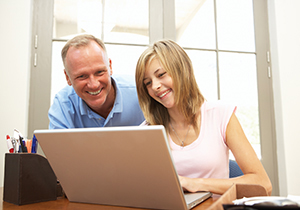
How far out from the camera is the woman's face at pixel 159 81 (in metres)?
1.23

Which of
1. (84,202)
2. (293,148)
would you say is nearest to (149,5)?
(293,148)

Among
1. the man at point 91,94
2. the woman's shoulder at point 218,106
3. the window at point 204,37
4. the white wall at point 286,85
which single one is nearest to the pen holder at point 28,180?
the man at point 91,94

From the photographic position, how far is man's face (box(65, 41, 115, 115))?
4.24ft

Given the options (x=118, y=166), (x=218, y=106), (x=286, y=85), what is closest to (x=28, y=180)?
(x=118, y=166)

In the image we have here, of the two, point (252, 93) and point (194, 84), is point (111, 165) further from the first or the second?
point (252, 93)

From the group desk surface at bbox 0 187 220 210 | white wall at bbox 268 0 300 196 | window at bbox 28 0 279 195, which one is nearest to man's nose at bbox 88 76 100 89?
desk surface at bbox 0 187 220 210

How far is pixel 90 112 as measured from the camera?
146 centimetres

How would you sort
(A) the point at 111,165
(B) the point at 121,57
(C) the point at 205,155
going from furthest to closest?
(B) the point at 121,57 → (C) the point at 205,155 → (A) the point at 111,165

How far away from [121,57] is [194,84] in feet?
3.38

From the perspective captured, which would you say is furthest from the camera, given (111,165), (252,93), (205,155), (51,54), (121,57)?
(252,93)

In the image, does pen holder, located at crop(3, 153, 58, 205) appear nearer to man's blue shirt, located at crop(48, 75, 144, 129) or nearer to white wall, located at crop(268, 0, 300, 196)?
man's blue shirt, located at crop(48, 75, 144, 129)

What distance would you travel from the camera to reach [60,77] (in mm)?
2062

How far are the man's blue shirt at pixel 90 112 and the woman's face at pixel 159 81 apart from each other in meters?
0.27

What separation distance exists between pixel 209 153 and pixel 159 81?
40 cm
